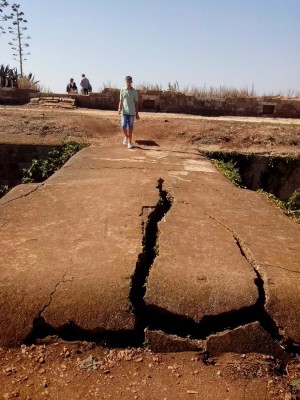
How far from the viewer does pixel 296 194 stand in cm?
618

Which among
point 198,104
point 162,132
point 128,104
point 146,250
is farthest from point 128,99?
point 198,104

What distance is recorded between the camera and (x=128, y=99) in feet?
23.6

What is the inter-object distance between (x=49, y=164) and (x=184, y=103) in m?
6.86

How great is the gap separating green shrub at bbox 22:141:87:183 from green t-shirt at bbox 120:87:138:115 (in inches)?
44.3

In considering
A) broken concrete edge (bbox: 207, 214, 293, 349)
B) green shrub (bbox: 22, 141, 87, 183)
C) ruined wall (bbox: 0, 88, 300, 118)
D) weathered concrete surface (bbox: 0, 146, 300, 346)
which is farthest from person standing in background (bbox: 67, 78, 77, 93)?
broken concrete edge (bbox: 207, 214, 293, 349)

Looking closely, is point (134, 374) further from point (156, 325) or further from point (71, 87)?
point (71, 87)

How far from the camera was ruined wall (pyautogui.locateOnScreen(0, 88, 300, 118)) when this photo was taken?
42.2ft

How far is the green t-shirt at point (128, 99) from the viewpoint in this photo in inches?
283

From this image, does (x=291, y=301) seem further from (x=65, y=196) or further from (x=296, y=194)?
(x=296, y=194)

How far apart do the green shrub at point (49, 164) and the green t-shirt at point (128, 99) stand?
3.69 feet

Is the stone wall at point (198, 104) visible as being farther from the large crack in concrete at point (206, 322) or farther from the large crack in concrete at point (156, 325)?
the large crack in concrete at point (206, 322)

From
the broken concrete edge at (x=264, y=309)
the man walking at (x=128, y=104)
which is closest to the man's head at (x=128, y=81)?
the man walking at (x=128, y=104)

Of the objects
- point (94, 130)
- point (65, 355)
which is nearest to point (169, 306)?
point (65, 355)

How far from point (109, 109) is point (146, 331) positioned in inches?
450
